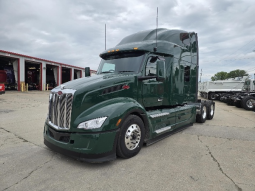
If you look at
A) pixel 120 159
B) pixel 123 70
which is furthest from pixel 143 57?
pixel 120 159

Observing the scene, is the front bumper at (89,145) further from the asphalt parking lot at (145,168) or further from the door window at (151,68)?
the door window at (151,68)

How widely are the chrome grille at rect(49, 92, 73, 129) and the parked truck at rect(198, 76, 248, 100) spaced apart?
1880 centimetres

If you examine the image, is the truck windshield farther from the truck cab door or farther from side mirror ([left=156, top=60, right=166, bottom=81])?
side mirror ([left=156, top=60, right=166, bottom=81])

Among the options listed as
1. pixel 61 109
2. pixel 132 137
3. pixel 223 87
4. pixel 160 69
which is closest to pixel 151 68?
pixel 160 69

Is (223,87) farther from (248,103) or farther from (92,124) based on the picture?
(92,124)

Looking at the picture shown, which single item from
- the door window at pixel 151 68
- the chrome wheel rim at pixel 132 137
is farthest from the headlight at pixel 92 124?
the door window at pixel 151 68

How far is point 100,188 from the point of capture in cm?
248

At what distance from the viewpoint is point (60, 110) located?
3277 millimetres

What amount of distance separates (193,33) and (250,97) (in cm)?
876

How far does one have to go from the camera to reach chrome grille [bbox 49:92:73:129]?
3.13m

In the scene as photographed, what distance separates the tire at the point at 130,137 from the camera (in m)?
3.33

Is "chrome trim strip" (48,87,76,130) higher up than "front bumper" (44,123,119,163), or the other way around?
"chrome trim strip" (48,87,76,130)

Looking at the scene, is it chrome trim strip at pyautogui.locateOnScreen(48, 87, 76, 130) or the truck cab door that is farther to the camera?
the truck cab door

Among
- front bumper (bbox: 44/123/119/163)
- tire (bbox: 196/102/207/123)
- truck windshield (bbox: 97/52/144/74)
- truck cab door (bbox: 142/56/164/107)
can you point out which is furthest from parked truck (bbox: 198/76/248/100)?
front bumper (bbox: 44/123/119/163)
